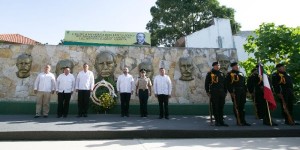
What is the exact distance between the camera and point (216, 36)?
21219 mm

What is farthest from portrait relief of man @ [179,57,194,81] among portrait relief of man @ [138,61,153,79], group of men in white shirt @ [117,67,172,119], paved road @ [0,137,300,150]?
paved road @ [0,137,300,150]

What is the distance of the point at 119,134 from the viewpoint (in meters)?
5.36

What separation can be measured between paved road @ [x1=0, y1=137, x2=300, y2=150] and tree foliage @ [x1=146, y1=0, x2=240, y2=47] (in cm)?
1988

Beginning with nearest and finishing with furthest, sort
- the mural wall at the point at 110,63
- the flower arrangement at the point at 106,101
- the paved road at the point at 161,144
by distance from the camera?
the paved road at the point at 161,144 → the flower arrangement at the point at 106,101 → the mural wall at the point at 110,63

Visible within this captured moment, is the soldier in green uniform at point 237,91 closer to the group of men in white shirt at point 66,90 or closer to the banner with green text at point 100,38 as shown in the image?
the group of men in white shirt at point 66,90

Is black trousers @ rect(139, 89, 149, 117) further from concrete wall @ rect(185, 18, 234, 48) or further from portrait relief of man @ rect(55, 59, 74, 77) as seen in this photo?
concrete wall @ rect(185, 18, 234, 48)

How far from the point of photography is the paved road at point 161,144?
4.47 m

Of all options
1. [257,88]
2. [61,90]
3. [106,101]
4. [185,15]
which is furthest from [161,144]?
[185,15]

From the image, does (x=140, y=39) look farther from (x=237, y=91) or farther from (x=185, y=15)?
(x=185, y=15)

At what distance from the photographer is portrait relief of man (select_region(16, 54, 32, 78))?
945cm

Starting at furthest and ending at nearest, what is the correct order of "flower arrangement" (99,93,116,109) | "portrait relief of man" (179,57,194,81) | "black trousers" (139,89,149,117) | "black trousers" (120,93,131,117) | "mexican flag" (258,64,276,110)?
"portrait relief of man" (179,57,194,81), "flower arrangement" (99,93,116,109), "black trousers" (120,93,131,117), "black trousers" (139,89,149,117), "mexican flag" (258,64,276,110)

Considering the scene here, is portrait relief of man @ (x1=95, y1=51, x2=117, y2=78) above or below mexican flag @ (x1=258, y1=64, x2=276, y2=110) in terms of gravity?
above

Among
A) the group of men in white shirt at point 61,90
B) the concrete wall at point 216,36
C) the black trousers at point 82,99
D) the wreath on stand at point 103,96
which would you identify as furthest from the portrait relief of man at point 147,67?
the concrete wall at point 216,36

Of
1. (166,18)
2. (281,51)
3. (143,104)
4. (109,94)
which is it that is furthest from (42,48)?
(166,18)
